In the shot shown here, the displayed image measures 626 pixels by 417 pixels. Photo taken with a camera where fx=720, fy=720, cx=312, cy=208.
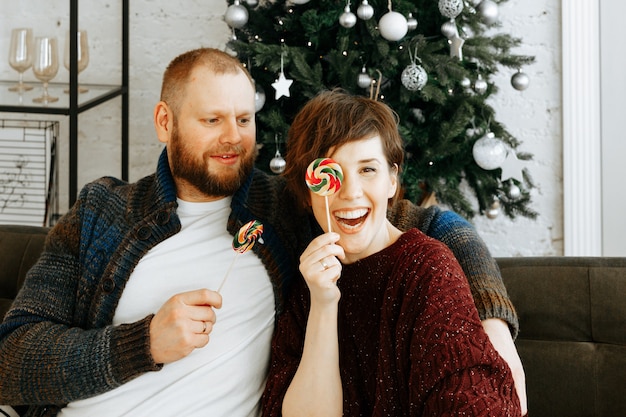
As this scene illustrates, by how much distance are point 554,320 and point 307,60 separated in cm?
119

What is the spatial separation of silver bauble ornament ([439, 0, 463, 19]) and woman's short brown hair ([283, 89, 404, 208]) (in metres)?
0.93

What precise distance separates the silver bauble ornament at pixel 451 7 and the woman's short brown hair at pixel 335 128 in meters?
0.93

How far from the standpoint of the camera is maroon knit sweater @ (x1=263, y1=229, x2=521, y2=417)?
1.31m

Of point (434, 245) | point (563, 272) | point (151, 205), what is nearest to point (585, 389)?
point (563, 272)

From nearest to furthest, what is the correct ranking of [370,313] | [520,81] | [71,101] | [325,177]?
1. [325,177]
2. [370,313]
3. [520,81]
4. [71,101]

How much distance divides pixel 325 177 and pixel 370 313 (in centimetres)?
32

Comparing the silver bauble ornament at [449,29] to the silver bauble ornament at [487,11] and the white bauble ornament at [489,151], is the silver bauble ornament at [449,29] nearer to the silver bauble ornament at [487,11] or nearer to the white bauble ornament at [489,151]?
the silver bauble ornament at [487,11]

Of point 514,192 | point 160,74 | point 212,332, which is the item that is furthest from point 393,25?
point 160,74

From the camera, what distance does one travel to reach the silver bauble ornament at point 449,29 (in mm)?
2406

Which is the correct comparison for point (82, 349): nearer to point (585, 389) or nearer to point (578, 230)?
point (585, 389)

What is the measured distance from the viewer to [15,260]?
232cm

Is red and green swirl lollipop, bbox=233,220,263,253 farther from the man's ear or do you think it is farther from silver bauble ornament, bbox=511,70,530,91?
silver bauble ornament, bbox=511,70,530,91

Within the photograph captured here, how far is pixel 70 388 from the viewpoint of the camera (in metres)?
1.59

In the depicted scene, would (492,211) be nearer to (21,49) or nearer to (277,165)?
(277,165)
